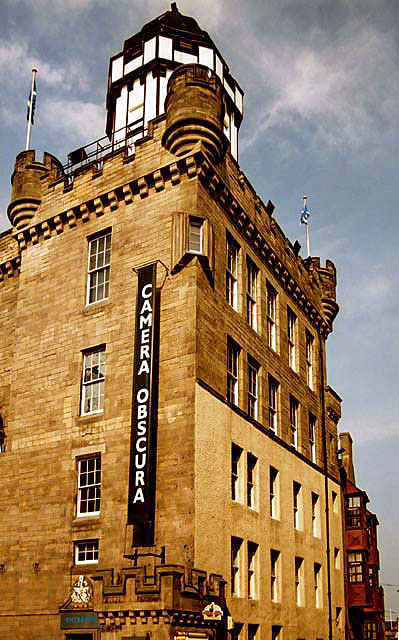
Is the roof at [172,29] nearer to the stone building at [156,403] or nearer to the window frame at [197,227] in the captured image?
the stone building at [156,403]

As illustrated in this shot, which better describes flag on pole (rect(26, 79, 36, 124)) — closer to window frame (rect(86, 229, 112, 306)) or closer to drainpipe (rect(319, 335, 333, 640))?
window frame (rect(86, 229, 112, 306))

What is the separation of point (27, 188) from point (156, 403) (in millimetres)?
12854

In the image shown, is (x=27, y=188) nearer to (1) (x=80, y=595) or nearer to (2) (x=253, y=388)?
(2) (x=253, y=388)

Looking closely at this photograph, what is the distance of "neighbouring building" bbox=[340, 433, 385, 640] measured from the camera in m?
42.5

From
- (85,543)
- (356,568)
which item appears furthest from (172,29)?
(356,568)

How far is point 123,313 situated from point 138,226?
3.57 metres

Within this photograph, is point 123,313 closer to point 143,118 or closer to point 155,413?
point 155,413

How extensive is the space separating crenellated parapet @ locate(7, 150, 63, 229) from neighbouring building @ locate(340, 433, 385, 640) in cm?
2382

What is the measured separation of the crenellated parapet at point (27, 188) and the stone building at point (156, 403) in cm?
9

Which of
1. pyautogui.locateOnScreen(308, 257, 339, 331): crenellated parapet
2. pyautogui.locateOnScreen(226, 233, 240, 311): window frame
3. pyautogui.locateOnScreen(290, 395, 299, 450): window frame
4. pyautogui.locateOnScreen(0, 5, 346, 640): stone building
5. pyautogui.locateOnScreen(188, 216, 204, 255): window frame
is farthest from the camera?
pyautogui.locateOnScreen(308, 257, 339, 331): crenellated parapet

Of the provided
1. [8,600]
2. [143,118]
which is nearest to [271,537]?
[8,600]

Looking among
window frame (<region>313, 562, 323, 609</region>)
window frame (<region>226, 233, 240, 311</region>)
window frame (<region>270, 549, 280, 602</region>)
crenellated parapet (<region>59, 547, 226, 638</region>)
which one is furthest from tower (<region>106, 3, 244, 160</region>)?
crenellated parapet (<region>59, 547, 226, 638</region>)

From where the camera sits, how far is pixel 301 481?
36.0 m

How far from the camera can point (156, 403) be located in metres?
27.0
